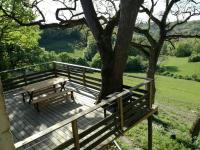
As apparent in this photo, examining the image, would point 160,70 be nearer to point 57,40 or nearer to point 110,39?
point 57,40

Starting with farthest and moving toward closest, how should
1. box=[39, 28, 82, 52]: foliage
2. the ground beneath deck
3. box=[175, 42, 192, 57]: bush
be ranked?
1. box=[175, 42, 192, 57]: bush
2. box=[39, 28, 82, 52]: foliage
3. the ground beneath deck

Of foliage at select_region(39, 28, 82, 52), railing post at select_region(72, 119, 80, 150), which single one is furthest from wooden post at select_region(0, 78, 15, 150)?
foliage at select_region(39, 28, 82, 52)

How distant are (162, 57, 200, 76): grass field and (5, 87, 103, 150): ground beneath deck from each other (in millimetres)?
50151

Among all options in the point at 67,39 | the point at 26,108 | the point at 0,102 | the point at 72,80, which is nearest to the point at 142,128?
the point at 72,80

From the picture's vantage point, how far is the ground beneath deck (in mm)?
5910

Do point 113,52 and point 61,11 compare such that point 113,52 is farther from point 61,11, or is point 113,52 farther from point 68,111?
point 61,11

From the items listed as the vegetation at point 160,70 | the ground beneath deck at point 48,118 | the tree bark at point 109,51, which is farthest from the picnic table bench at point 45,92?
the vegetation at point 160,70

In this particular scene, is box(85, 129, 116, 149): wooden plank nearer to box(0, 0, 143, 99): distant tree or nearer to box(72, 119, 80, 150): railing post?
box(72, 119, 80, 150): railing post

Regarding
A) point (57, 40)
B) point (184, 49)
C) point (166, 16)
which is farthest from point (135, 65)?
point (166, 16)

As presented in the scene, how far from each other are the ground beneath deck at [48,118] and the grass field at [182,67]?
5015cm

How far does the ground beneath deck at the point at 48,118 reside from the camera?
591 centimetres

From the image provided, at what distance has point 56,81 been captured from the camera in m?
8.79

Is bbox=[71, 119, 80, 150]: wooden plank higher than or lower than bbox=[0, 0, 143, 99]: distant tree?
lower

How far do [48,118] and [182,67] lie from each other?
5935 cm
